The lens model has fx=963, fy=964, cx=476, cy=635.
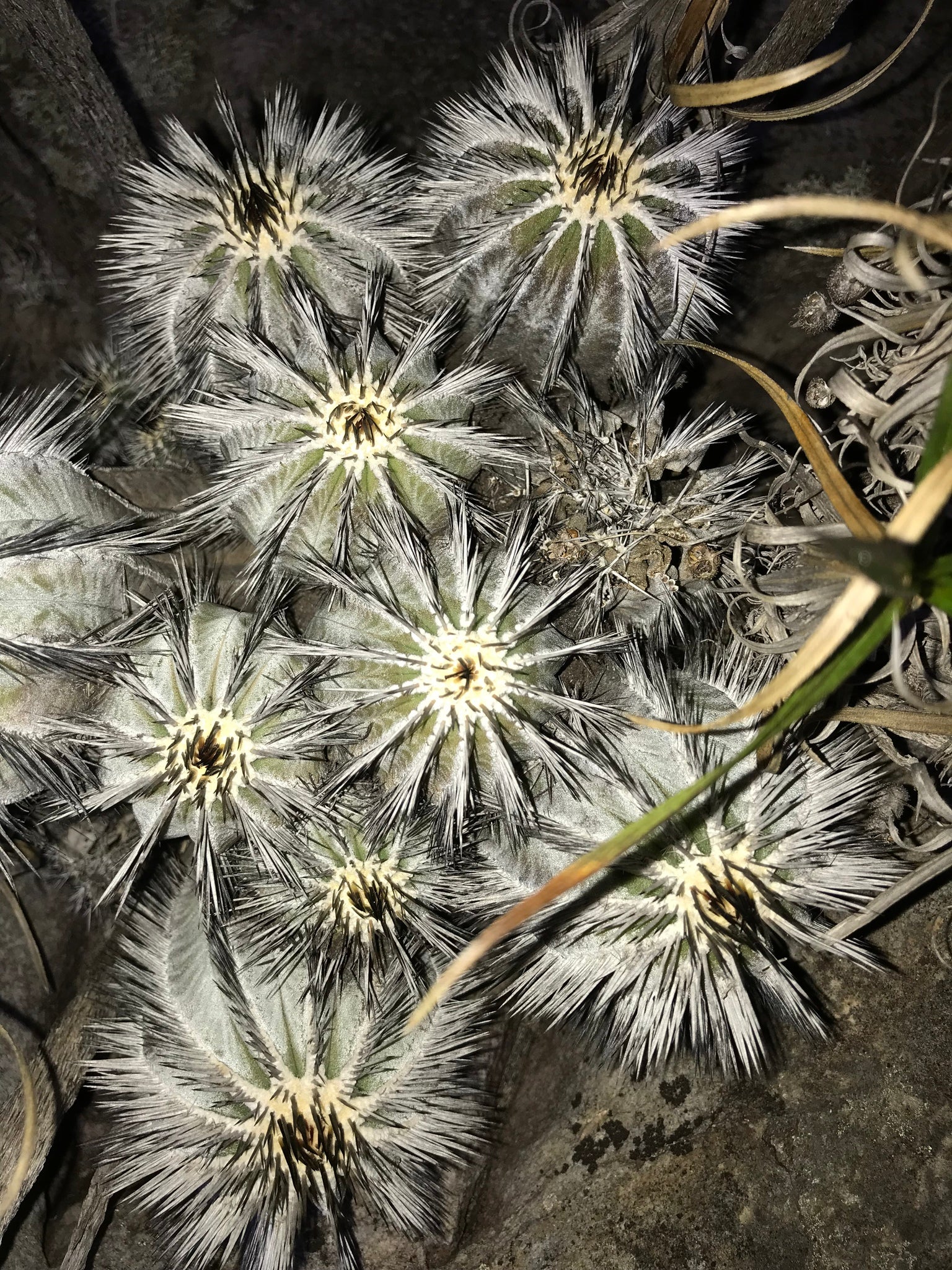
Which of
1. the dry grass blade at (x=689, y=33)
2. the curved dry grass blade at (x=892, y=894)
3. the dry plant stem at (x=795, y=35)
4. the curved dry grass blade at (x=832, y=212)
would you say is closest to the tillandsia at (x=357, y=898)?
the curved dry grass blade at (x=892, y=894)

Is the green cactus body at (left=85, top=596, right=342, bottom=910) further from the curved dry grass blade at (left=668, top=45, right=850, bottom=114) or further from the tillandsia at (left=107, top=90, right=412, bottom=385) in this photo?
the curved dry grass blade at (left=668, top=45, right=850, bottom=114)

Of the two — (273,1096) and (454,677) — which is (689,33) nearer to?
(454,677)

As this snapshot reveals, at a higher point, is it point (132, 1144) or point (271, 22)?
point (271, 22)

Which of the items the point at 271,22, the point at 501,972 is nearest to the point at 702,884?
the point at 501,972

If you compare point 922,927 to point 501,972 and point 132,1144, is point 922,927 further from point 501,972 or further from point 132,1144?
point 132,1144

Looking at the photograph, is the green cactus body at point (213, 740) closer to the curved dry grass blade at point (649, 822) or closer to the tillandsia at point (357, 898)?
the tillandsia at point (357, 898)

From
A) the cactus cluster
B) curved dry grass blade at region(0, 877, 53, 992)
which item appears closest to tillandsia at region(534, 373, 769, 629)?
the cactus cluster
